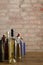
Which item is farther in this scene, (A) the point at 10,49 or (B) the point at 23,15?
(B) the point at 23,15

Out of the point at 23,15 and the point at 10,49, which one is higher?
the point at 23,15

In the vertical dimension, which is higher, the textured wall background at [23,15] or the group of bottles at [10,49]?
the textured wall background at [23,15]

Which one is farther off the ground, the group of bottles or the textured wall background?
the textured wall background

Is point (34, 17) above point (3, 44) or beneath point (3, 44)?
above

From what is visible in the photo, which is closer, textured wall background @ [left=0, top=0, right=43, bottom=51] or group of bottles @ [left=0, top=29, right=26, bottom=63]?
group of bottles @ [left=0, top=29, right=26, bottom=63]

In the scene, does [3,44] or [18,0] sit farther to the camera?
[18,0]

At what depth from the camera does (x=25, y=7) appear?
2482mm

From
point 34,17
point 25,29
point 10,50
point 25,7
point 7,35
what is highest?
point 25,7

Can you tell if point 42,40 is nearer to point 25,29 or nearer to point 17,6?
point 25,29

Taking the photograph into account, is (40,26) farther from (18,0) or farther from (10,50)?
(10,50)

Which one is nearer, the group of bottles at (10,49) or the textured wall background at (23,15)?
the group of bottles at (10,49)

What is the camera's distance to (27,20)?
2.48m

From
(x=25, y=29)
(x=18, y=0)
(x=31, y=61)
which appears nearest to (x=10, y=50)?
(x=31, y=61)

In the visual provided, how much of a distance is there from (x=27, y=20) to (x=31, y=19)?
0.06 meters
